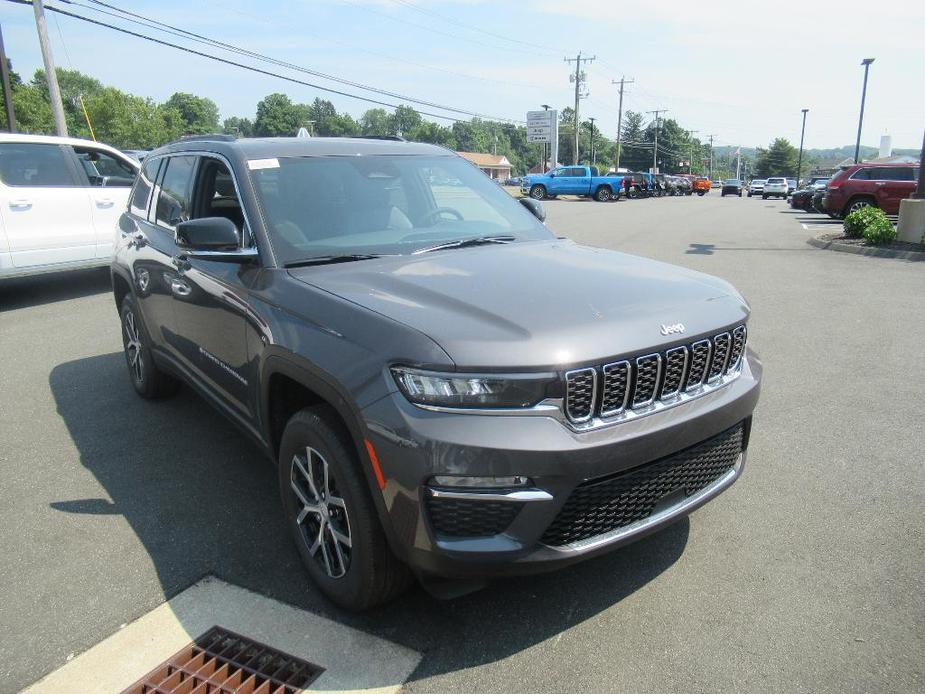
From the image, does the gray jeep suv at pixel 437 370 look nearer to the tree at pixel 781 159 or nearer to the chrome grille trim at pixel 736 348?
the chrome grille trim at pixel 736 348

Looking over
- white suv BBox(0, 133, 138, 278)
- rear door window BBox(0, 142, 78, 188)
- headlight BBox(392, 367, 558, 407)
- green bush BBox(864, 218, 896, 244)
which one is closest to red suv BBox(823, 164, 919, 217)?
green bush BBox(864, 218, 896, 244)

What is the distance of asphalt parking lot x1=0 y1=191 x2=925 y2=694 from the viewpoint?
102 inches

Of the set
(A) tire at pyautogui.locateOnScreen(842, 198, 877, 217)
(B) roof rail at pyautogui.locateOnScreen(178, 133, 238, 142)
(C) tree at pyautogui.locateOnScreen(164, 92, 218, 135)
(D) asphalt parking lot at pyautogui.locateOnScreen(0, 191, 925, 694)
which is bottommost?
(D) asphalt parking lot at pyautogui.locateOnScreen(0, 191, 925, 694)

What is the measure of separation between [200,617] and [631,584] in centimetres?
178

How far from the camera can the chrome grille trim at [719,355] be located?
289 centimetres

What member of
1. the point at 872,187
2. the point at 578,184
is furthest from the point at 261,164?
the point at 578,184

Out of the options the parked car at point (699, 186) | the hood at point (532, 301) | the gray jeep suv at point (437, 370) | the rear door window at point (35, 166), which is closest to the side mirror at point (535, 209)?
the gray jeep suv at point (437, 370)

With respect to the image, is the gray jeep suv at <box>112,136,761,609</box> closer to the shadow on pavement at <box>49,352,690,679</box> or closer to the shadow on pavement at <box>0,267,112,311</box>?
the shadow on pavement at <box>49,352,690,679</box>

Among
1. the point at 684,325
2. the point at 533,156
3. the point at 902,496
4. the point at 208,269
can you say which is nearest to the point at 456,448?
the point at 684,325

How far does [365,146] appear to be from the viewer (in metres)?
4.12

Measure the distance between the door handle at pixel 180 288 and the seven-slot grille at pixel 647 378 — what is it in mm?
2480

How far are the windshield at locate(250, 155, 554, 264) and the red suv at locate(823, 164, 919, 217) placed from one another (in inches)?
734

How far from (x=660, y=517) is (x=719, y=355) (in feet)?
2.38

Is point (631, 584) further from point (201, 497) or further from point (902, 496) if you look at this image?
point (201, 497)
